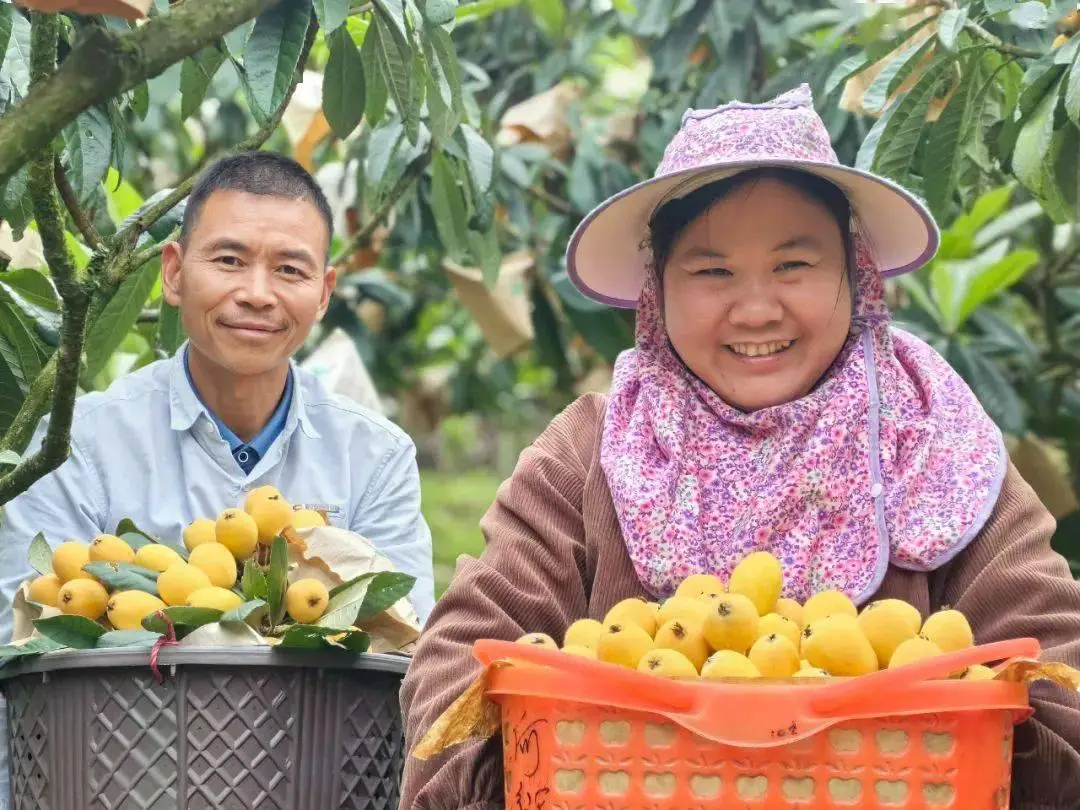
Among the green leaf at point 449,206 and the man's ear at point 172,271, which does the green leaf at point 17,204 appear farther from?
the green leaf at point 449,206

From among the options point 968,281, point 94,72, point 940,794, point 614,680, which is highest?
point 968,281

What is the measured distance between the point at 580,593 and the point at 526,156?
2693mm

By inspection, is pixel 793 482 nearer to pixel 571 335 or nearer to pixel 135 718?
pixel 135 718

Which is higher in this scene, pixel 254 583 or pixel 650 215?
pixel 650 215

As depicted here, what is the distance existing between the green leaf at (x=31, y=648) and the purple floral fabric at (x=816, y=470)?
0.73m

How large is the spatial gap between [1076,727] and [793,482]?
490mm

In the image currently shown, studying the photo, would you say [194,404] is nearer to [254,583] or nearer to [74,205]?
[74,205]

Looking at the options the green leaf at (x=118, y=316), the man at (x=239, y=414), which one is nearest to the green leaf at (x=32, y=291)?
the man at (x=239, y=414)

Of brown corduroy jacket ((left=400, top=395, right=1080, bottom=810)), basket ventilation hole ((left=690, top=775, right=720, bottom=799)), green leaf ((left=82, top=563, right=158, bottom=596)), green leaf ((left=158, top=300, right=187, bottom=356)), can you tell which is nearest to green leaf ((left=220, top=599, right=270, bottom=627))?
green leaf ((left=82, top=563, right=158, bottom=596))

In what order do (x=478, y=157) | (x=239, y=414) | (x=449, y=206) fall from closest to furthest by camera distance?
1. (x=239, y=414)
2. (x=478, y=157)
3. (x=449, y=206)

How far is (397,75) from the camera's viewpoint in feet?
7.59

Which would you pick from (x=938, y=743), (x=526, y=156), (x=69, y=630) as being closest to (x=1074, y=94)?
(x=938, y=743)

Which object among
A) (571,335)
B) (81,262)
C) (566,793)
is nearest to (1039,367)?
(571,335)

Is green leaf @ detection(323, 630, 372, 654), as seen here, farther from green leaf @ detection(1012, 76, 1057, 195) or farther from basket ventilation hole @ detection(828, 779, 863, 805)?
green leaf @ detection(1012, 76, 1057, 195)
